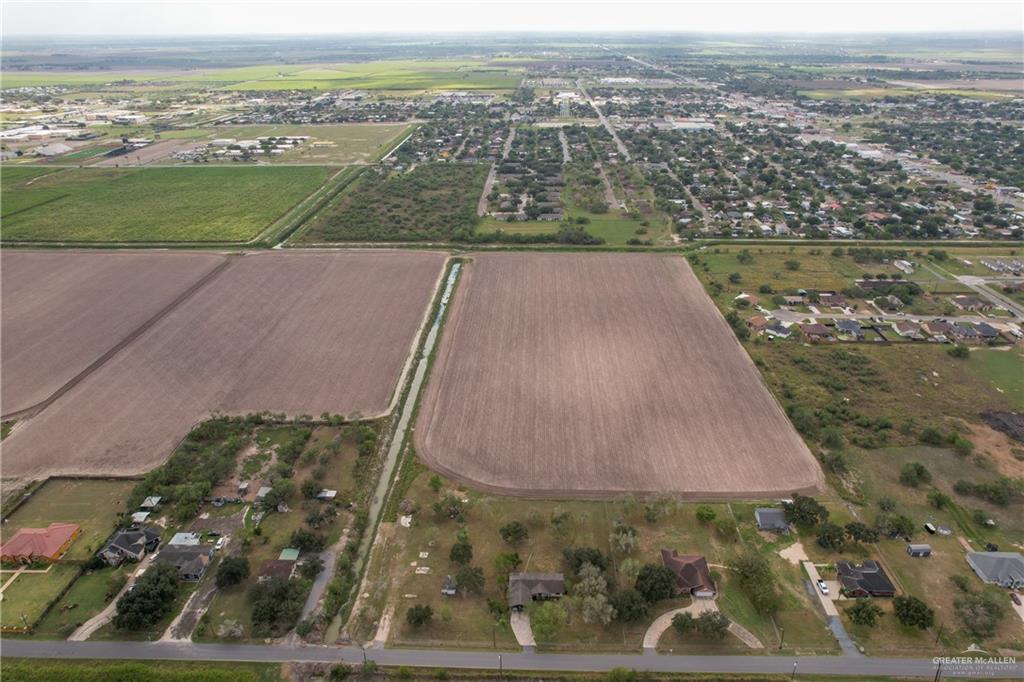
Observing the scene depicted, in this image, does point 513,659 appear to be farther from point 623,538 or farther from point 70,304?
point 70,304

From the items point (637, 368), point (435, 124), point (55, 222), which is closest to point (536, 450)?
point (637, 368)

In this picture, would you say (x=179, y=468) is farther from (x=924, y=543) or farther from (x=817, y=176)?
(x=817, y=176)

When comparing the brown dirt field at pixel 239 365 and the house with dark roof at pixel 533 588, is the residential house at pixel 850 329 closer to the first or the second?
the house with dark roof at pixel 533 588

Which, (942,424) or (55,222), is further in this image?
(55,222)

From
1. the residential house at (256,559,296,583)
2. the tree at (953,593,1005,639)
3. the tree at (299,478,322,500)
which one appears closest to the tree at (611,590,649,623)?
the tree at (953,593,1005,639)

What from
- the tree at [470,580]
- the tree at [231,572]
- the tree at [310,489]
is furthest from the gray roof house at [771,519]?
the tree at [231,572]

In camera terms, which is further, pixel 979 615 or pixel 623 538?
pixel 623 538

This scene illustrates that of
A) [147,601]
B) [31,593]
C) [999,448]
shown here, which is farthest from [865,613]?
[31,593]
